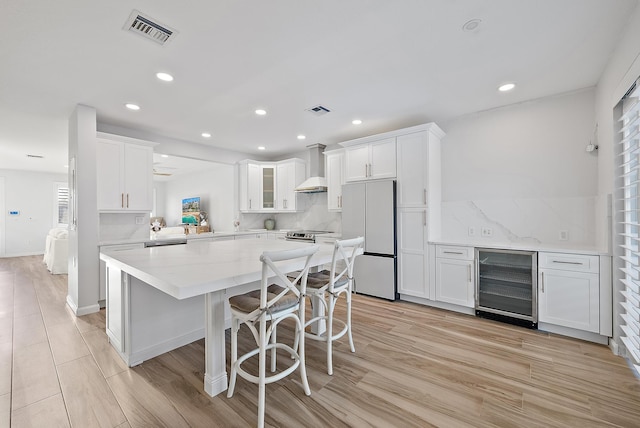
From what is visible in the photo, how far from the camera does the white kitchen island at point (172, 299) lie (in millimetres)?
1553

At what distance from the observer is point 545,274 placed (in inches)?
109

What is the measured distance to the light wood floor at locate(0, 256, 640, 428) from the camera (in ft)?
5.35

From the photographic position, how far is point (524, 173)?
3320 mm

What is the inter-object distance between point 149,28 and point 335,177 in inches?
124

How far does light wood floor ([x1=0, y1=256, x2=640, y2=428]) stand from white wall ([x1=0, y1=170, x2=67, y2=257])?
720 cm

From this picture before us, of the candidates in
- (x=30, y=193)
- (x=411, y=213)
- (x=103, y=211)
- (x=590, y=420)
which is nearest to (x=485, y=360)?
(x=590, y=420)

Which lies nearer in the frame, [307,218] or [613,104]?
[613,104]

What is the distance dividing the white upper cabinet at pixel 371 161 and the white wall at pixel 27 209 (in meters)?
9.36

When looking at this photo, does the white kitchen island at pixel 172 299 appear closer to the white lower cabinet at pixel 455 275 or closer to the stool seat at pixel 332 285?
the stool seat at pixel 332 285

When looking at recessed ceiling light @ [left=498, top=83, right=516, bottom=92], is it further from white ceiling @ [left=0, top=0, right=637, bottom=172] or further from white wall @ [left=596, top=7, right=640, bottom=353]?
white wall @ [left=596, top=7, right=640, bottom=353]

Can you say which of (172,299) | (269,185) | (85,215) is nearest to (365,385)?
(172,299)

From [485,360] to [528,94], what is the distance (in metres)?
2.81

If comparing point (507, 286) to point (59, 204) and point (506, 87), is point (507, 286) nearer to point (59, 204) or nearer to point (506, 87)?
point (506, 87)

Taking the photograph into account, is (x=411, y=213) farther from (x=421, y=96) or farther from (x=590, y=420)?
(x=590, y=420)
